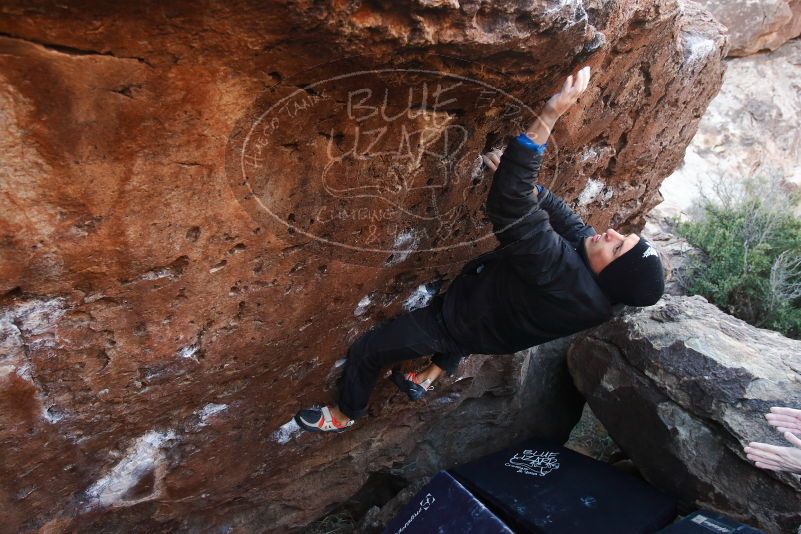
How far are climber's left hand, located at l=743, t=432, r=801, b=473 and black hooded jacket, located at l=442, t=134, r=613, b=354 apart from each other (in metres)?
0.84

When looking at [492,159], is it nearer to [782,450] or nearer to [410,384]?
[410,384]

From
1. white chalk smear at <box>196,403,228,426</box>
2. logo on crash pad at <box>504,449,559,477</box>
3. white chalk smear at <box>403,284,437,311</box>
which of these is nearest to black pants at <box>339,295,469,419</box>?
white chalk smear at <box>403,284,437,311</box>

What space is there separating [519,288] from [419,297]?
2.06 ft

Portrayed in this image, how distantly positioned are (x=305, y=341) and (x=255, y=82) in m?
1.15

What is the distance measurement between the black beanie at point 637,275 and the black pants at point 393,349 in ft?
2.30

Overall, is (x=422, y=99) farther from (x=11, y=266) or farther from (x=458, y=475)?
(x=458, y=475)

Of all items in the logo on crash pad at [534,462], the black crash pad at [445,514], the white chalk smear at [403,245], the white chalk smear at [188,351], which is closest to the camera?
the white chalk smear at [188,351]

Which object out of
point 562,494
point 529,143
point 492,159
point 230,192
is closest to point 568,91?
point 529,143

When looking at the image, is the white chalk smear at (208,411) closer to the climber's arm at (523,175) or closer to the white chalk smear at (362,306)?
the white chalk smear at (362,306)

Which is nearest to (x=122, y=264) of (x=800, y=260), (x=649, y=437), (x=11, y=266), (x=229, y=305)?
(x=11, y=266)

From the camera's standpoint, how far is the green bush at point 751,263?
5176mm

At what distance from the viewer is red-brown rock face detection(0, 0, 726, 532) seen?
1.33 m

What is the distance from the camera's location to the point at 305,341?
2330 millimetres

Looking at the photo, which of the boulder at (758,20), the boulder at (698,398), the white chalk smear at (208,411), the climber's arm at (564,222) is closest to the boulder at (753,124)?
the boulder at (758,20)
